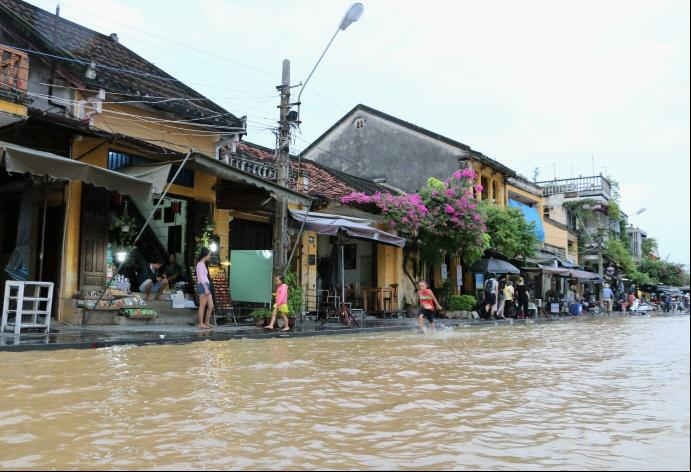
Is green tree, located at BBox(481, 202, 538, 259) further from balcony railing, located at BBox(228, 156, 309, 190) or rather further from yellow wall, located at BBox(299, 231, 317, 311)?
yellow wall, located at BBox(299, 231, 317, 311)

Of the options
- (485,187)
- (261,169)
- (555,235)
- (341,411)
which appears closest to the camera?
(341,411)

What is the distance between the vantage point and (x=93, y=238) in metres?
12.7

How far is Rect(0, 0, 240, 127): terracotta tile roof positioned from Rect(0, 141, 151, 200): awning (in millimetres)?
3710

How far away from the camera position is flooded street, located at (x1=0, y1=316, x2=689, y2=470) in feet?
11.3

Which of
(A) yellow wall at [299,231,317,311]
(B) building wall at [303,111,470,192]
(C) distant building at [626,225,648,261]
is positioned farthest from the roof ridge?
(C) distant building at [626,225,648,261]

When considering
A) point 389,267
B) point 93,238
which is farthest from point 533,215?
point 93,238

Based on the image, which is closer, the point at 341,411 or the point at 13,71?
the point at 341,411

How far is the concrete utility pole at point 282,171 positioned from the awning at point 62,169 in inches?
130

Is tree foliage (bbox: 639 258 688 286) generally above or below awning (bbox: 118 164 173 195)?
above

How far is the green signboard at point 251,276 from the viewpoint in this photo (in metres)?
15.2

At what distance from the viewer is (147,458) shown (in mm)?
3520

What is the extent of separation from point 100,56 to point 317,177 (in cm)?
873

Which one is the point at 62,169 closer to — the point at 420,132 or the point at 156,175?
the point at 156,175

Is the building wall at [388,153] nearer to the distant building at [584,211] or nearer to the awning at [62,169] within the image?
the distant building at [584,211]
